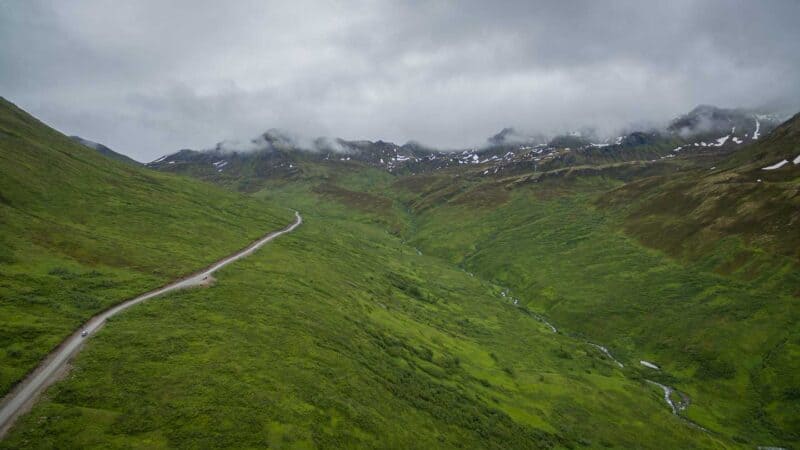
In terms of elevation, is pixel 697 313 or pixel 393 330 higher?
pixel 393 330

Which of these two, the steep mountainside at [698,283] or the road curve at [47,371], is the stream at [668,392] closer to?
the steep mountainside at [698,283]

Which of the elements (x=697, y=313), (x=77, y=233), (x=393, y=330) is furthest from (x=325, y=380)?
(x=697, y=313)

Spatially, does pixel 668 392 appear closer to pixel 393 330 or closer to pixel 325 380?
pixel 393 330

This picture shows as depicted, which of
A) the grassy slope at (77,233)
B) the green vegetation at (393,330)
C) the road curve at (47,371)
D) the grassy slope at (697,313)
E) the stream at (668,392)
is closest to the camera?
the road curve at (47,371)

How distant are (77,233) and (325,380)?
6358cm

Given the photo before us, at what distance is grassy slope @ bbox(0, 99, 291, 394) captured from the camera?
46.0m

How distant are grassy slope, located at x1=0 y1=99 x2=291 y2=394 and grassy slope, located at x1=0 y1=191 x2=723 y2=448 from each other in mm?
6540

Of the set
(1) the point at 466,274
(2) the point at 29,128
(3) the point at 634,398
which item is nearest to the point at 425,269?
(1) the point at 466,274

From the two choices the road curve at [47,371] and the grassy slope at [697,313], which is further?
the grassy slope at [697,313]

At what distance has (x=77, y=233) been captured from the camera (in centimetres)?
7619

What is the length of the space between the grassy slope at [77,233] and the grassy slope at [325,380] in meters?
6.54

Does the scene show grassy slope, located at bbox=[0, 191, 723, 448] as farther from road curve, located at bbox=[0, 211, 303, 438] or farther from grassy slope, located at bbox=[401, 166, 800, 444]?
grassy slope, located at bbox=[401, 166, 800, 444]

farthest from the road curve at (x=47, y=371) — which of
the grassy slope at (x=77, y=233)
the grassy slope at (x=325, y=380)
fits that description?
the grassy slope at (x=325, y=380)

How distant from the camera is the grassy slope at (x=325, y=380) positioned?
34656 millimetres
